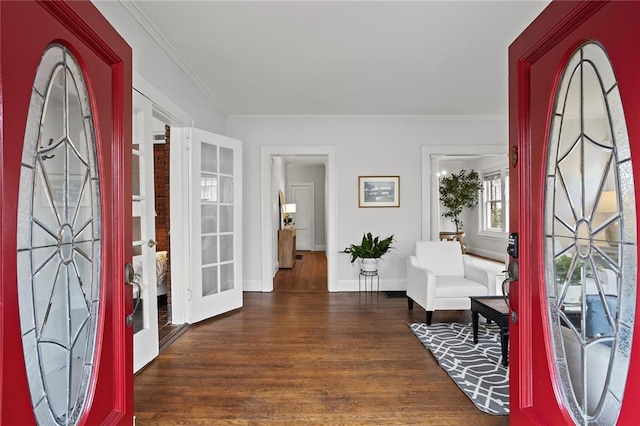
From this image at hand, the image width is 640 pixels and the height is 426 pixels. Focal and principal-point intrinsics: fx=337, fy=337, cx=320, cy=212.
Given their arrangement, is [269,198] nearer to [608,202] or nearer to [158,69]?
[158,69]

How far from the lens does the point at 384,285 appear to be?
15.9 ft

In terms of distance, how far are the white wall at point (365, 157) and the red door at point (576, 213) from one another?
3527 mm

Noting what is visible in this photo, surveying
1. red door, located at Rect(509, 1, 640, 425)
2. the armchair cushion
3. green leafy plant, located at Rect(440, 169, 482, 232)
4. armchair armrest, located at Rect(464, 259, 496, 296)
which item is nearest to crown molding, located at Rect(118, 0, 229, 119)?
red door, located at Rect(509, 1, 640, 425)

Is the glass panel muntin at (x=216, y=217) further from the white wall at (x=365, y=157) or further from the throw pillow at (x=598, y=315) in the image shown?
the throw pillow at (x=598, y=315)

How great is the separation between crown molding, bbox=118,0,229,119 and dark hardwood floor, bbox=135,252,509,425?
2458 millimetres

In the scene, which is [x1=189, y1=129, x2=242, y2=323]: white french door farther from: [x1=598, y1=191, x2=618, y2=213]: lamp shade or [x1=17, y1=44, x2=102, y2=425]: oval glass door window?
[x1=598, y1=191, x2=618, y2=213]: lamp shade

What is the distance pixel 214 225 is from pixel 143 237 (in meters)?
1.12

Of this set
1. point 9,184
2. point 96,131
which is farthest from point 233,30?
point 9,184

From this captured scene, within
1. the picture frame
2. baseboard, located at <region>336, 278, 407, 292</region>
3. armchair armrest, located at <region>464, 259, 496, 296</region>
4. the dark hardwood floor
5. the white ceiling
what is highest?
the white ceiling

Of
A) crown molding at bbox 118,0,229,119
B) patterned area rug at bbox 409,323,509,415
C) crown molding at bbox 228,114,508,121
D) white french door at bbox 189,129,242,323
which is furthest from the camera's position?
crown molding at bbox 228,114,508,121

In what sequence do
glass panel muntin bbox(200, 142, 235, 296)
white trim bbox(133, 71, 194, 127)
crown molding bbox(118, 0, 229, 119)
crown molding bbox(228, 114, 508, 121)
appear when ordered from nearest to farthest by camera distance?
crown molding bbox(118, 0, 229, 119)
white trim bbox(133, 71, 194, 127)
glass panel muntin bbox(200, 142, 235, 296)
crown molding bbox(228, 114, 508, 121)

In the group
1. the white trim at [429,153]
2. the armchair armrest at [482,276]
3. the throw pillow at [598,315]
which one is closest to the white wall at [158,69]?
the throw pillow at [598,315]

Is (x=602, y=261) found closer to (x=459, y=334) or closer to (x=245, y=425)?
(x=245, y=425)

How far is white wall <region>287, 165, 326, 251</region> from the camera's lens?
9680 millimetres
